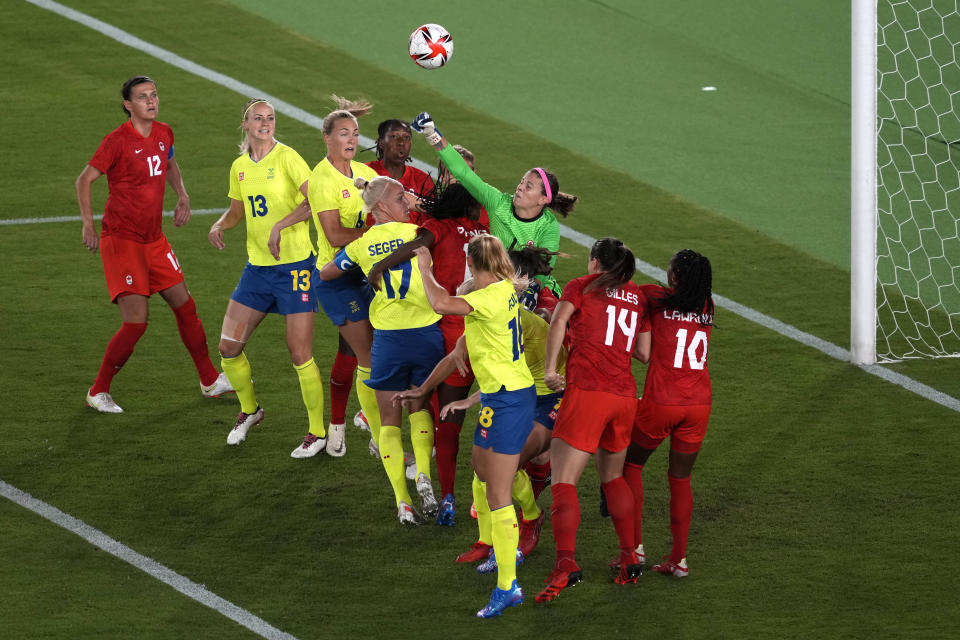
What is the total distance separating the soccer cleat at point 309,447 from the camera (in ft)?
30.0

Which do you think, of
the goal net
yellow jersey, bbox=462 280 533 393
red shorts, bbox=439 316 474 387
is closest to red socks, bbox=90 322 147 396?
red shorts, bbox=439 316 474 387

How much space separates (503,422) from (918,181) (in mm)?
8485

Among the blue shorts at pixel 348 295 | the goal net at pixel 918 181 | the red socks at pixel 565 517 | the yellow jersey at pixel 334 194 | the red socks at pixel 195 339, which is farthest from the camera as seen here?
the goal net at pixel 918 181

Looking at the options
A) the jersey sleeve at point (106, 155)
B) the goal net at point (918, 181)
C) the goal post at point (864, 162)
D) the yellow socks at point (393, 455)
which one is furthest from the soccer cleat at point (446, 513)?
the goal net at point (918, 181)

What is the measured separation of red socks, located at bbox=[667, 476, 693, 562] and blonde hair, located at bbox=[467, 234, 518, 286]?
1428 millimetres

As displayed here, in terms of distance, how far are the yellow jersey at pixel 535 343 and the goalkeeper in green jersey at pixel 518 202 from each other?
0.65 meters

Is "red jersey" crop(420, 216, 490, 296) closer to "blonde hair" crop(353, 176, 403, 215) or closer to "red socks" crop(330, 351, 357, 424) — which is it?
"blonde hair" crop(353, 176, 403, 215)

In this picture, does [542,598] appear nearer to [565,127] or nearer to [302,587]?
[302,587]

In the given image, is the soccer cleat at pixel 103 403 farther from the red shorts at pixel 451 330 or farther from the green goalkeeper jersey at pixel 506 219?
the green goalkeeper jersey at pixel 506 219

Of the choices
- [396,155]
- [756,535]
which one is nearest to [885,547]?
[756,535]

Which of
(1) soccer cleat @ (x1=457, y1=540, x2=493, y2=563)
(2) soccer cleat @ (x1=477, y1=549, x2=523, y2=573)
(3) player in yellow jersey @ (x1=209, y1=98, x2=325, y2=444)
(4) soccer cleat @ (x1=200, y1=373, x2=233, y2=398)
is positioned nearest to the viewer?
(2) soccer cleat @ (x1=477, y1=549, x2=523, y2=573)

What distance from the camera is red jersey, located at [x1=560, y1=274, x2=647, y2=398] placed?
714cm

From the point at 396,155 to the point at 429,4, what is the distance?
1073 cm

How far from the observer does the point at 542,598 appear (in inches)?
280
